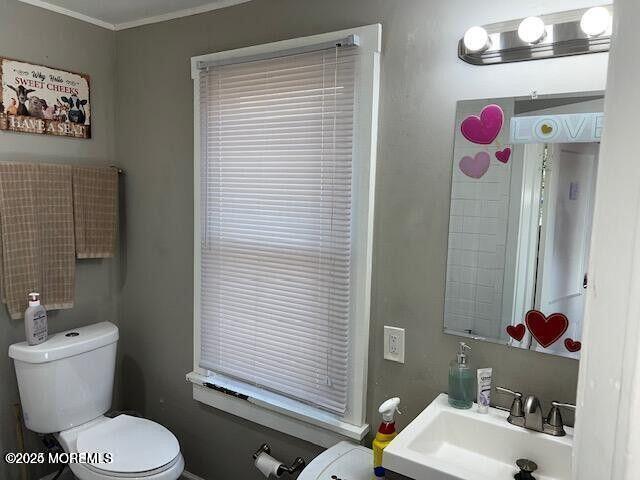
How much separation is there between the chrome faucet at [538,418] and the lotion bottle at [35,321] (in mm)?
1924

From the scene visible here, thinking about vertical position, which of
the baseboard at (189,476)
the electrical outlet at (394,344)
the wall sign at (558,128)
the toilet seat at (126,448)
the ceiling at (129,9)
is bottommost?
the baseboard at (189,476)

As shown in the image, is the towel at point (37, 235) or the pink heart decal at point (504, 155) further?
the towel at point (37, 235)

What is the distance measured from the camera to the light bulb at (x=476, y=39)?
→ 146 centimetres

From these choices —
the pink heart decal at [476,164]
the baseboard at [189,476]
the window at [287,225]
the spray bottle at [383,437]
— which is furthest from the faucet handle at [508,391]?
the baseboard at [189,476]

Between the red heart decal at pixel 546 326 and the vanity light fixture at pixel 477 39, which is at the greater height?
the vanity light fixture at pixel 477 39

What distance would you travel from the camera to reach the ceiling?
216 cm

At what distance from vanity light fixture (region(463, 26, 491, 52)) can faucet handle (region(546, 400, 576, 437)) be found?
110cm

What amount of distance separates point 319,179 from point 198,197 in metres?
0.67

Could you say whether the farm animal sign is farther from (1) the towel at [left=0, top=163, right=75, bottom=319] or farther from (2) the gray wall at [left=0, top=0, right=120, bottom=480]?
(1) the towel at [left=0, top=163, right=75, bottom=319]

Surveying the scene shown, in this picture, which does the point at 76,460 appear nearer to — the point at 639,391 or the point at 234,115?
the point at 234,115

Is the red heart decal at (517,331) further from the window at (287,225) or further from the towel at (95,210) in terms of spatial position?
the towel at (95,210)

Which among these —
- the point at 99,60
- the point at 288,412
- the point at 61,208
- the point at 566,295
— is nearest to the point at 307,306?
the point at 288,412

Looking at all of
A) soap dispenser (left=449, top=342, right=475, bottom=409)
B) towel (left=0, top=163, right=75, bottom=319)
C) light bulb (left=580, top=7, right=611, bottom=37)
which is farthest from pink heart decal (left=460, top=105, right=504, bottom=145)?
towel (left=0, top=163, right=75, bottom=319)

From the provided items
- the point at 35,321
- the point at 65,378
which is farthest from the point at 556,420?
the point at 35,321
